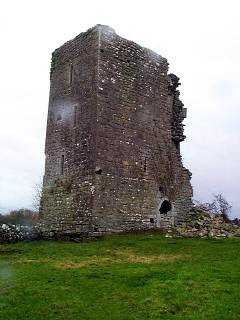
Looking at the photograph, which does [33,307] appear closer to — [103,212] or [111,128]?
[103,212]

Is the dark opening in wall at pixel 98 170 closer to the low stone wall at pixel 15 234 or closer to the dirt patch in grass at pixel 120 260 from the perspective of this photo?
the dirt patch in grass at pixel 120 260

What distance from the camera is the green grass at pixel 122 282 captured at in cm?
789

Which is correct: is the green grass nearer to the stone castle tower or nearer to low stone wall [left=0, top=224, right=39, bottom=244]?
the stone castle tower

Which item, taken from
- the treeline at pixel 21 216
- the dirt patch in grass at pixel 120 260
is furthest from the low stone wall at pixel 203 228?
the treeline at pixel 21 216

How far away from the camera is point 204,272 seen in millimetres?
10305

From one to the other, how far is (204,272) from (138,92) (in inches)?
434

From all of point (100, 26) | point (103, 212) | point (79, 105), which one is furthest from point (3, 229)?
point (100, 26)

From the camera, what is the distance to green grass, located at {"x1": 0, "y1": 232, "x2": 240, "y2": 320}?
7.89 metres

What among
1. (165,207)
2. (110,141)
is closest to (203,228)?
(165,207)

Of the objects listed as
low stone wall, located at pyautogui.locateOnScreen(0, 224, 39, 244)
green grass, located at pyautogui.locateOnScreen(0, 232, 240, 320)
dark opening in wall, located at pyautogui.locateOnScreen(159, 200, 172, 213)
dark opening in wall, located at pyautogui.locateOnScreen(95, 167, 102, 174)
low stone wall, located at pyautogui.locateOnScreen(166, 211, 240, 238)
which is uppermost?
dark opening in wall, located at pyautogui.locateOnScreen(95, 167, 102, 174)

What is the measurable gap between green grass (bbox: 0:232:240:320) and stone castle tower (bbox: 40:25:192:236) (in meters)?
3.00

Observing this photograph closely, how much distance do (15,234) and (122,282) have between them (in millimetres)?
9939

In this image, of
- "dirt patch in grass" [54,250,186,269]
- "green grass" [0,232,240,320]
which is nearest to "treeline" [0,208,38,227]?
"green grass" [0,232,240,320]

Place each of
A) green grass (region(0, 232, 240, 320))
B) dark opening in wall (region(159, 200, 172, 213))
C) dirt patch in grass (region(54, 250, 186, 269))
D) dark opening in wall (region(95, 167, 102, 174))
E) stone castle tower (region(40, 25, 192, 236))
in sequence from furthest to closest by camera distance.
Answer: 1. dark opening in wall (region(159, 200, 172, 213))
2. stone castle tower (region(40, 25, 192, 236))
3. dark opening in wall (region(95, 167, 102, 174))
4. dirt patch in grass (region(54, 250, 186, 269))
5. green grass (region(0, 232, 240, 320))
